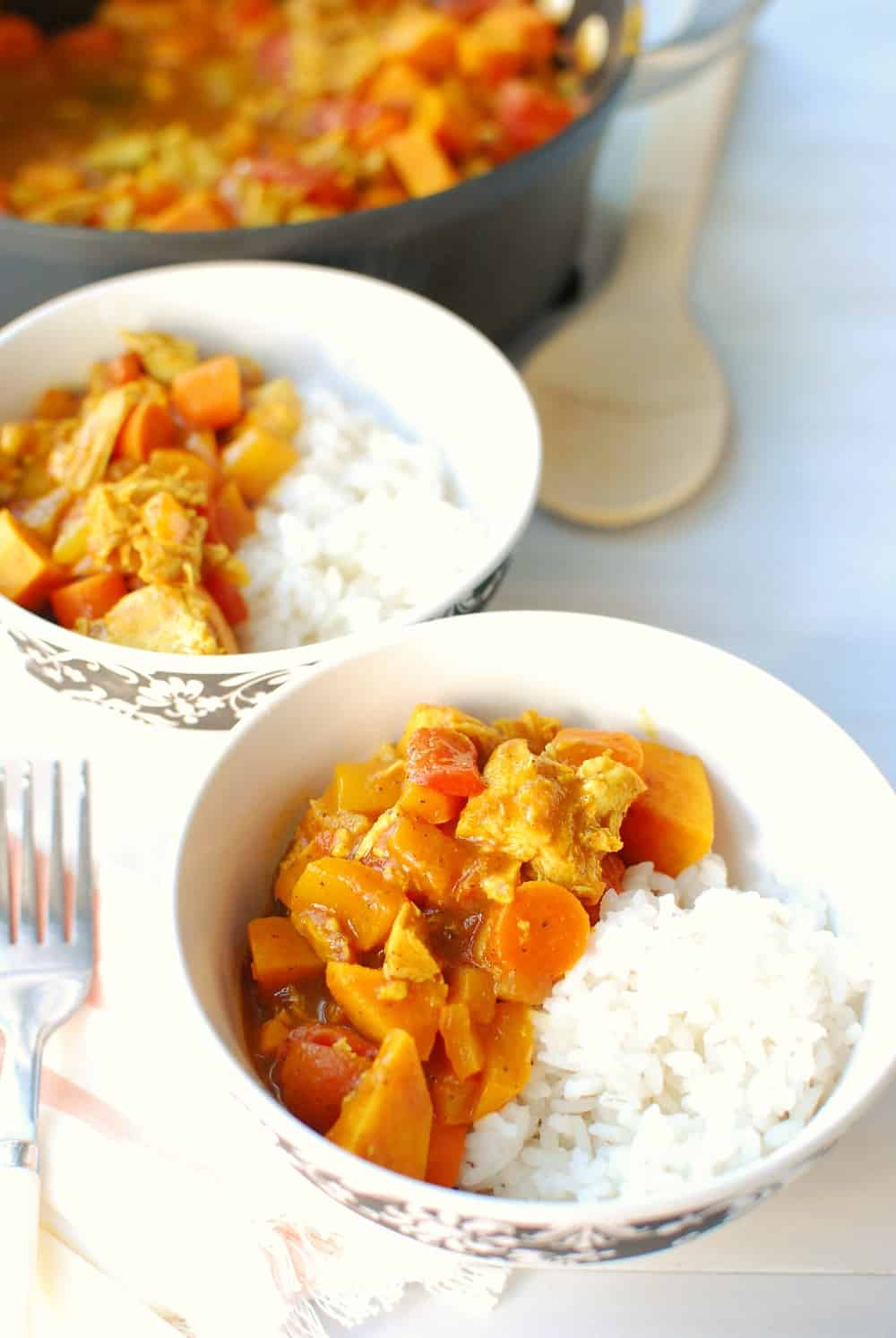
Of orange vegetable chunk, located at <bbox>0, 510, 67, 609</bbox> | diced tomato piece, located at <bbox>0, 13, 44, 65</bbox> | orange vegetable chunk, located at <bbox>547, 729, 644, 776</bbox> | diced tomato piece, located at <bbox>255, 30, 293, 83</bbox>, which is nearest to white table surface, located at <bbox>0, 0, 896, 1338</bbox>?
orange vegetable chunk, located at <bbox>0, 510, 67, 609</bbox>

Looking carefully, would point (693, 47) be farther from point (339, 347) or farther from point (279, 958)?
point (279, 958)

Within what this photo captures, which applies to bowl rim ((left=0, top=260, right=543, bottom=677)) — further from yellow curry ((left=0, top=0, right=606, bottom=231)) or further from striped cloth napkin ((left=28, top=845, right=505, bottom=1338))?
striped cloth napkin ((left=28, top=845, right=505, bottom=1338))

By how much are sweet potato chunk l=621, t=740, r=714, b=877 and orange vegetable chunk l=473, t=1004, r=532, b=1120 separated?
26cm

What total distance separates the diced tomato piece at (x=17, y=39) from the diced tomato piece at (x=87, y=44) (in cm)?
5

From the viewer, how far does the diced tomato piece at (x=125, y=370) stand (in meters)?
2.00

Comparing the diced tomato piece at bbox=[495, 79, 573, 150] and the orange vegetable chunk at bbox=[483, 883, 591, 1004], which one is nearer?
the orange vegetable chunk at bbox=[483, 883, 591, 1004]

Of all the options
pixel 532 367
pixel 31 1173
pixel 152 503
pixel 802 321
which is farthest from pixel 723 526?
pixel 31 1173

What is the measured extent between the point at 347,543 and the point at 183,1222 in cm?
96

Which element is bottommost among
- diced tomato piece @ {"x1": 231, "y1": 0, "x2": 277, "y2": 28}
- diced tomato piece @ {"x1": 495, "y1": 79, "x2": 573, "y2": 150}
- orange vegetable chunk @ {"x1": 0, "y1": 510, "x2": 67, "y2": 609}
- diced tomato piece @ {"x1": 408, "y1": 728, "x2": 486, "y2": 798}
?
diced tomato piece @ {"x1": 408, "y1": 728, "x2": 486, "y2": 798}

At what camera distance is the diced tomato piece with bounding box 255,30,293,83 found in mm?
2887

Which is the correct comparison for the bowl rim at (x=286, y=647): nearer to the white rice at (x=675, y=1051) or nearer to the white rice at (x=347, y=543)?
the white rice at (x=347, y=543)

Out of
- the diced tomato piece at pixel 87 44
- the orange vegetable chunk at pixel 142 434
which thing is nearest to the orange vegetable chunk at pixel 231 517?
Answer: the orange vegetable chunk at pixel 142 434

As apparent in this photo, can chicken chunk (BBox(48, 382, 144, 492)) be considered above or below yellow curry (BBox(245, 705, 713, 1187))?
above

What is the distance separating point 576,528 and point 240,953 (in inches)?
40.6
